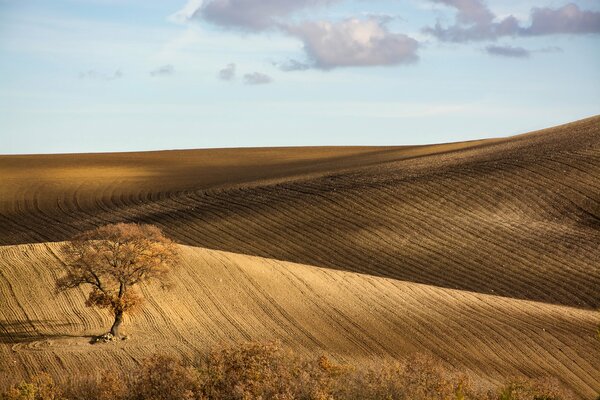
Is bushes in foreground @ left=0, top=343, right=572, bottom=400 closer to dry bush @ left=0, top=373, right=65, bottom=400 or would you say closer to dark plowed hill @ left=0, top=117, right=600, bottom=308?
dry bush @ left=0, top=373, right=65, bottom=400

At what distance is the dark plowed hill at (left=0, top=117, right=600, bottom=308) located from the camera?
178 ft

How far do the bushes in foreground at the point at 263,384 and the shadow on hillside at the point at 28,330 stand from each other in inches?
507

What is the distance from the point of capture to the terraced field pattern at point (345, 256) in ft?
126

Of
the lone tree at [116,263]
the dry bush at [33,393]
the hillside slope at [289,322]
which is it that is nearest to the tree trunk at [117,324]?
the lone tree at [116,263]

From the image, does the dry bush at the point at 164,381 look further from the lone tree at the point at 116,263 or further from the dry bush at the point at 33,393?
the lone tree at the point at 116,263

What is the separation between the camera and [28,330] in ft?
126

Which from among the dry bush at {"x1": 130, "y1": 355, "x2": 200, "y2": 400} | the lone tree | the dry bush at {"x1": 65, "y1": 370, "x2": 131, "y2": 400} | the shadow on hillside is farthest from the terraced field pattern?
the dry bush at {"x1": 130, "y1": 355, "x2": 200, "y2": 400}

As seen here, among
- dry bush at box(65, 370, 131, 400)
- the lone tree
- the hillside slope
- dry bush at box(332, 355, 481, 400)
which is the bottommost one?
the hillside slope

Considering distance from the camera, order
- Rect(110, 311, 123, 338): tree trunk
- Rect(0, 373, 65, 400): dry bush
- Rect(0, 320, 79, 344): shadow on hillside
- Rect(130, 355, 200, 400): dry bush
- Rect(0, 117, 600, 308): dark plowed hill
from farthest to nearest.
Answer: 1. Rect(0, 117, 600, 308): dark plowed hill
2. Rect(110, 311, 123, 338): tree trunk
3. Rect(0, 320, 79, 344): shadow on hillside
4. Rect(130, 355, 200, 400): dry bush
5. Rect(0, 373, 65, 400): dry bush

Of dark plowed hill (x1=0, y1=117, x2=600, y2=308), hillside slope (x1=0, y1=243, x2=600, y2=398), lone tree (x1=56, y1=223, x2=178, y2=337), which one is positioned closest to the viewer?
hillside slope (x1=0, y1=243, x2=600, y2=398)

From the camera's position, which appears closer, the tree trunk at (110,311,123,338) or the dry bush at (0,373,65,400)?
the dry bush at (0,373,65,400)

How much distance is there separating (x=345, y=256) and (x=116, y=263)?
68.8 ft

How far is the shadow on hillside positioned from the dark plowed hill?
20106 mm

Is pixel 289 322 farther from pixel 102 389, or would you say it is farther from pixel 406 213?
pixel 406 213
